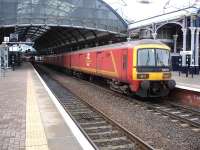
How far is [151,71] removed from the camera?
56.9 feet

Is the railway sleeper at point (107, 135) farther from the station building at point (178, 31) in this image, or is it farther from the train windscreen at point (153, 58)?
the station building at point (178, 31)

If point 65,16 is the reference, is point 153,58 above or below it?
below

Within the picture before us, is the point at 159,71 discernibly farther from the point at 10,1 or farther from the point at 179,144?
the point at 10,1

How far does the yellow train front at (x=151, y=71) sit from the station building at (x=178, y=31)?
41.0 feet

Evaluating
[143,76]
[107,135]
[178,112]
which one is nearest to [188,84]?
[143,76]

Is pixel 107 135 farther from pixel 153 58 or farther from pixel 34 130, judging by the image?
pixel 153 58

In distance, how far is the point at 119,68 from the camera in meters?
19.1

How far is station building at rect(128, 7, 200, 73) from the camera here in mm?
35875

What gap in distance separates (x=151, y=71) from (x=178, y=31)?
3171 centimetres

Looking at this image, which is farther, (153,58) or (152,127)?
(153,58)

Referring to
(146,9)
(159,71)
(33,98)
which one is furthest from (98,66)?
(146,9)

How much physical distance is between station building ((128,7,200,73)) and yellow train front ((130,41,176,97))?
12503mm

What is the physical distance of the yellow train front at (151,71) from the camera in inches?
674

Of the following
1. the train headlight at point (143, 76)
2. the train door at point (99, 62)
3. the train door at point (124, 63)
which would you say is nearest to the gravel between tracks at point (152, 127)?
the train headlight at point (143, 76)
